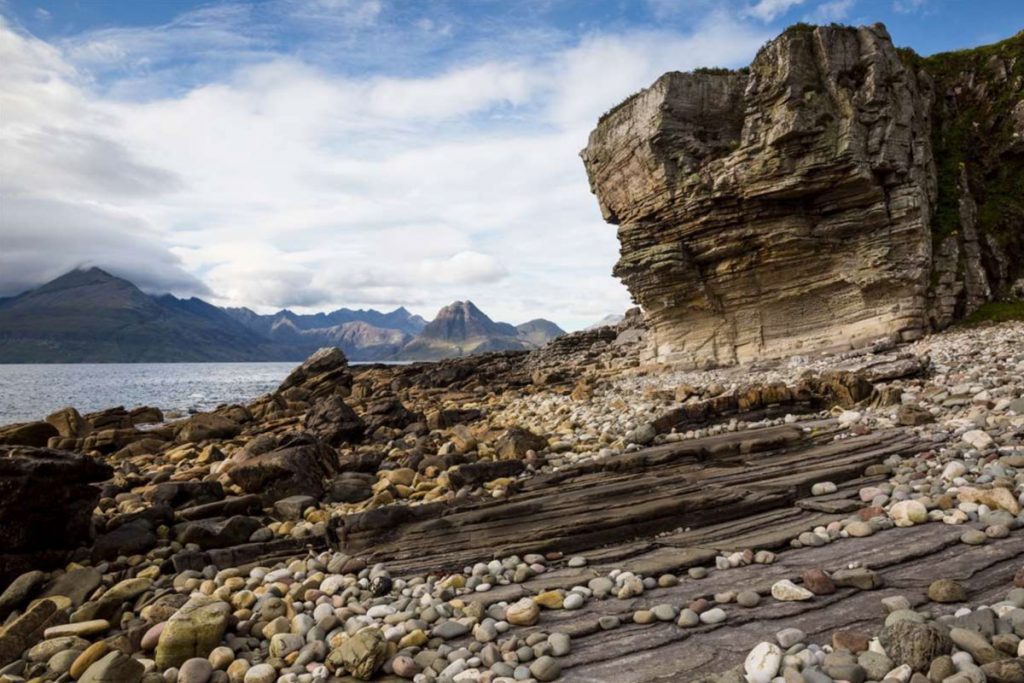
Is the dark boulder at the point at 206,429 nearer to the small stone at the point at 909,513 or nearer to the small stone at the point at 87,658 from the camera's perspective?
the small stone at the point at 87,658

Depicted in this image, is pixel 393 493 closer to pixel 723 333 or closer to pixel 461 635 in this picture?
pixel 461 635

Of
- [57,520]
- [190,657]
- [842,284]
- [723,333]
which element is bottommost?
[190,657]

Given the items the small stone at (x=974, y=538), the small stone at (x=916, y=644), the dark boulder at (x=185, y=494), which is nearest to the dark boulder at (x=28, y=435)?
the dark boulder at (x=185, y=494)

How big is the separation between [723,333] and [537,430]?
59.5 ft

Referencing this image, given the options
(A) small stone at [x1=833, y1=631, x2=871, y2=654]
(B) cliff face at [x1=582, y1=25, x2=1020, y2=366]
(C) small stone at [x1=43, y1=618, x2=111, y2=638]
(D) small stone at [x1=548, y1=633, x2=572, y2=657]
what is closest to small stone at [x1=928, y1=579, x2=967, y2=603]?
(A) small stone at [x1=833, y1=631, x2=871, y2=654]

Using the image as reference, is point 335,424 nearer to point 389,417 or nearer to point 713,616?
point 389,417

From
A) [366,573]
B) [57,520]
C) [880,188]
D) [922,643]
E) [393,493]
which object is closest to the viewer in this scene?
[922,643]

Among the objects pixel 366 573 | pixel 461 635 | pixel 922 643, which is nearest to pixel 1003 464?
pixel 922 643

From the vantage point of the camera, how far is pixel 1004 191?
29.5 meters

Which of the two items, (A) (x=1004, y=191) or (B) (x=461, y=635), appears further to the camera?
(A) (x=1004, y=191)

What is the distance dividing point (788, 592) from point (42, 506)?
10.9 metres

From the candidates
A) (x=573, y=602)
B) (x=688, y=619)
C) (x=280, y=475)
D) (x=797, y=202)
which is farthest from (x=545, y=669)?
(x=797, y=202)

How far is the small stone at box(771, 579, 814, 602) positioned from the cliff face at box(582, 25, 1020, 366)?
24234 mm

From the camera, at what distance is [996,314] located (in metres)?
25.5
